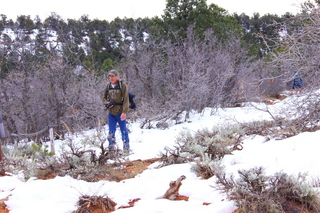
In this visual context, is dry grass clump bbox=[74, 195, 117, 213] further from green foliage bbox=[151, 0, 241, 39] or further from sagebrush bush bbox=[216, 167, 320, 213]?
green foliage bbox=[151, 0, 241, 39]

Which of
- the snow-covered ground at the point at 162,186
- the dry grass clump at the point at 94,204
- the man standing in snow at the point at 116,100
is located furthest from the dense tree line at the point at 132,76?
the dry grass clump at the point at 94,204

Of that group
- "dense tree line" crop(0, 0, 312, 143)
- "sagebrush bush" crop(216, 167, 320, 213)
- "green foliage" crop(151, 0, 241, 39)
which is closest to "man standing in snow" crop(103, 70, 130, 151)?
"dense tree line" crop(0, 0, 312, 143)

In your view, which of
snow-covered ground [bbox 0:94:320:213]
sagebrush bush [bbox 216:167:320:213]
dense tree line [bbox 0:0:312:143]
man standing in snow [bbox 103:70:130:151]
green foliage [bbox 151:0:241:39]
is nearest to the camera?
sagebrush bush [bbox 216:167:320:213]

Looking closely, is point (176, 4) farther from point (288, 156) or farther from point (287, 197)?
point (287, 197)

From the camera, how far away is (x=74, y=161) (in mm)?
3824

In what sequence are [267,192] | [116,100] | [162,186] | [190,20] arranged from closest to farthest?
[267,192] < [162,186] < [116,100] < [190,20]

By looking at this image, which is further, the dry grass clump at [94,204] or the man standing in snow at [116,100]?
the man standing in snow at [116,100]

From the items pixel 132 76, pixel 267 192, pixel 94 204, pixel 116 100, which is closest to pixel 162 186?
pixel 94 204

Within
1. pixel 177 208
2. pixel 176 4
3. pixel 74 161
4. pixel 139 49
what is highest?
pixel 176 4

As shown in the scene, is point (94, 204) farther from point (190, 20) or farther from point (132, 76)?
point (190, 20)

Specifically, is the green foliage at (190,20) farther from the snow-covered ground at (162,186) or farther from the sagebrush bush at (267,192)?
the sagebrush bush at (267,192)

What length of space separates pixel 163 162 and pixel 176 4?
1313 cm

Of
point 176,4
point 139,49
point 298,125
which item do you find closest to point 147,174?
point 298,125

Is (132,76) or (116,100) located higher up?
(132,76)
